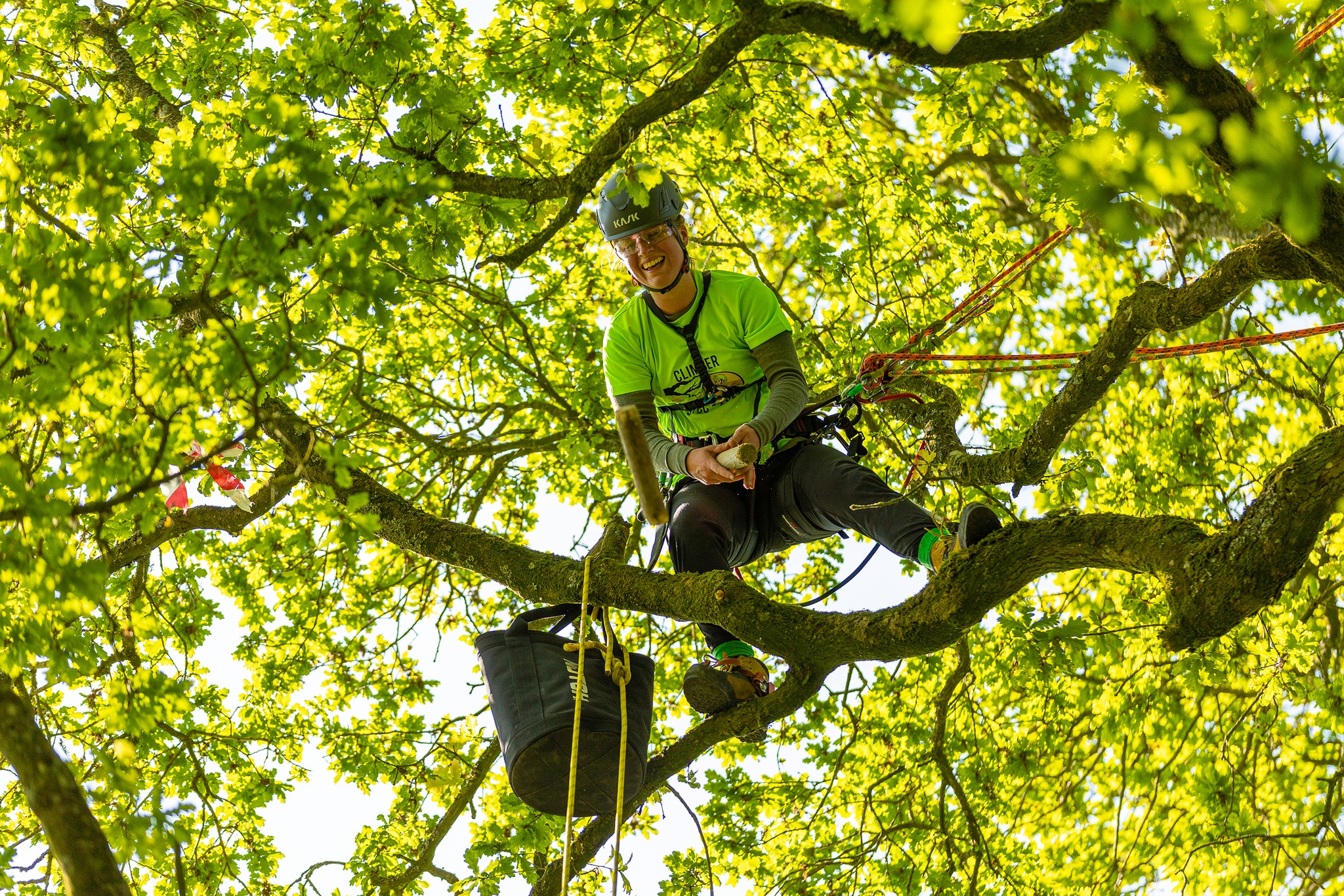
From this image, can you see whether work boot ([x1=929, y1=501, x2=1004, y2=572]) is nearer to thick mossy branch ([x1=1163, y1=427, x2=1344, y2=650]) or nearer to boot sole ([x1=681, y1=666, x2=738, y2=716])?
thick mossy branch ([x1=1163, y1=427, x2=1344, y2=650])

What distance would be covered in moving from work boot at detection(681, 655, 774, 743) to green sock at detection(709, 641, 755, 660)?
11 millimetres

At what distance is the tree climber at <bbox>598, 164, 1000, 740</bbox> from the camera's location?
3.60 m

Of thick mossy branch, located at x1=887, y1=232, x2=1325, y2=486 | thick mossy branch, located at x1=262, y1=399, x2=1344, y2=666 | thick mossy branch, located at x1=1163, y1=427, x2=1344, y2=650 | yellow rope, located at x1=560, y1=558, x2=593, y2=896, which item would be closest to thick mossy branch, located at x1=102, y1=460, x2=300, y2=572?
thick mossy branch, located at x1=262, y1=399, x2=1344, y2=666

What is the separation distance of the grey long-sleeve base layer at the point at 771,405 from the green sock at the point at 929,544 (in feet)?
2.05

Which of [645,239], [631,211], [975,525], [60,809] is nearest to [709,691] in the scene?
[975,525]

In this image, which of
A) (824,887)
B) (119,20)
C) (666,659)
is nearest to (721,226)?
(666,659)

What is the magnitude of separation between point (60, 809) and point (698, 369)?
2.53 meters

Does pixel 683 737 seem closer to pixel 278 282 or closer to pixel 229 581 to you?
pixel 278 282

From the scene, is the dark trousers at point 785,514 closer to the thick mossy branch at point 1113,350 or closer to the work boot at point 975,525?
the work boot at point 975,525

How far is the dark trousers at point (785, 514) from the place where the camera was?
337 centimetres

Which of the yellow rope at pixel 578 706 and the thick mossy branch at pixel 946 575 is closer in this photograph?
the thick mossy branch at pixel 946 575

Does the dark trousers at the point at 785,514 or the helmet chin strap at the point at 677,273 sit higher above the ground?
the helmet chin strap at the point at 677,273

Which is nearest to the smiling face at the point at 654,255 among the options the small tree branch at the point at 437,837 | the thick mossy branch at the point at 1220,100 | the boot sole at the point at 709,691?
the boot sole at the point at 709,691

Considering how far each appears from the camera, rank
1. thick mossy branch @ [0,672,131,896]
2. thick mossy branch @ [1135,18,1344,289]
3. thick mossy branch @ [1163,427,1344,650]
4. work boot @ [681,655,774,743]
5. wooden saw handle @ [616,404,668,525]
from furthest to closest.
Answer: work boot @ [681,655,774,743], thick mossy branch @ [1135,18,1344,289], wooden saw handle @ [616,404,668,525], thick mossy branch @ [1163,427,1344,650], thick mossy branch @ [0,672,131,896]
